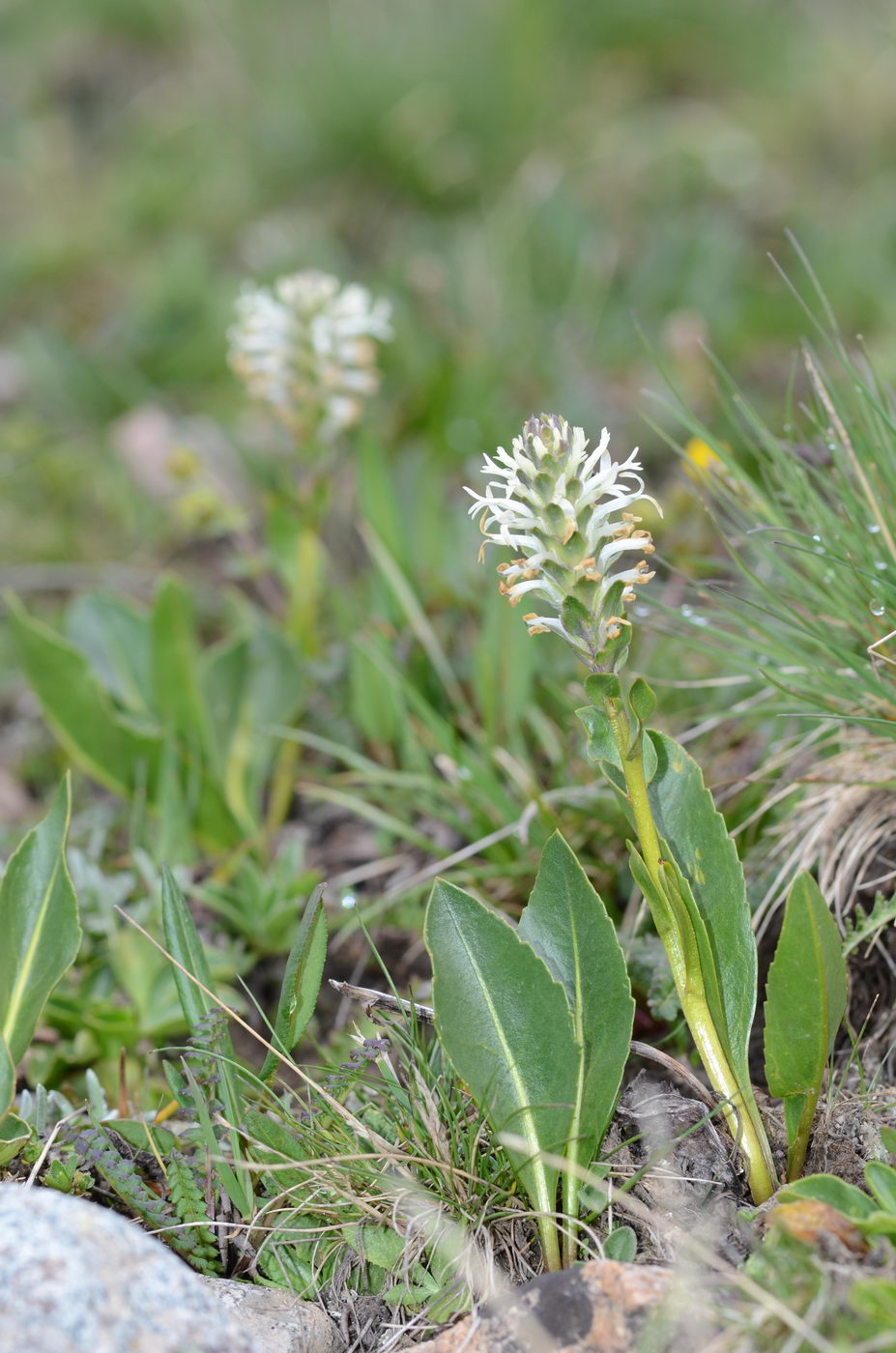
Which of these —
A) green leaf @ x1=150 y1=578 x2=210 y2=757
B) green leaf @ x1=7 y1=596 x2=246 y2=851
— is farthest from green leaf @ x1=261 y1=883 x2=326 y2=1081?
green leaf @ x1=150 y1=578 x2=210 y2=757

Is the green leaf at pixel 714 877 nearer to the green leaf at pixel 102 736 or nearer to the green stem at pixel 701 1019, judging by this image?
the green stem at pixel 701 1019

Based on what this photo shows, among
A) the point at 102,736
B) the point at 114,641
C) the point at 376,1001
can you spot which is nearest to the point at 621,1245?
the point at 376,1001

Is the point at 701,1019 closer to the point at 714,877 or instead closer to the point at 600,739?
the point at 714,877

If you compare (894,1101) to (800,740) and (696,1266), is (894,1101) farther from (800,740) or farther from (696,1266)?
(800,740)

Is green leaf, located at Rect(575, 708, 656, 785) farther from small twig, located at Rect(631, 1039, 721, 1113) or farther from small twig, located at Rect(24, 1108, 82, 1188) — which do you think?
small twig, located at Rect(24, 1108, 82, 1188)

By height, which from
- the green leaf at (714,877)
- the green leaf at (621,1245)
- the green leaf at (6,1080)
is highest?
the green leaf at (714,877)

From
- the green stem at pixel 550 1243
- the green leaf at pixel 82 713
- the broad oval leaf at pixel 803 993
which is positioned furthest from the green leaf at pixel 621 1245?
the green leaf at pixel 82 713

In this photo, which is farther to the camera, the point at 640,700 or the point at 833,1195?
the point at 640,700
